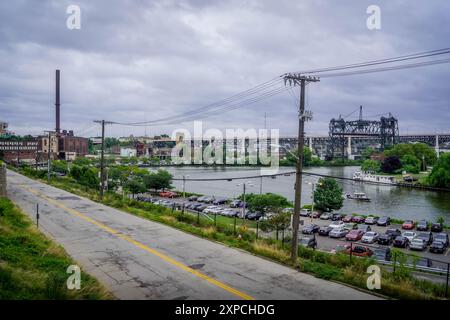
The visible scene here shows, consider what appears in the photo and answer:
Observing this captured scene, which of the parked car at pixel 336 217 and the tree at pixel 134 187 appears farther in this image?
the tree at pixel 134 187

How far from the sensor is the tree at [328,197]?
42.4 metres

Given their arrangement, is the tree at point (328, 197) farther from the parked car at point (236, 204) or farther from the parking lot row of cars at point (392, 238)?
the parking lot row of cars at point (392, 238)

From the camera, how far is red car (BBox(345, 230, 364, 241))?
28469 mm

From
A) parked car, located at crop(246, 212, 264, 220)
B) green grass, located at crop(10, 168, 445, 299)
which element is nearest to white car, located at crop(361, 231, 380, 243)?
parked car, located at crop(246, 212, 264, 220)

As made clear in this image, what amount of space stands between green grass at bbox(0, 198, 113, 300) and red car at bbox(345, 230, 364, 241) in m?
22.0

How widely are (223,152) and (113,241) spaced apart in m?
103

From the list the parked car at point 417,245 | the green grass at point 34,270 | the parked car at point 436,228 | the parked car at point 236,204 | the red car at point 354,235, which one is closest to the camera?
the green grass at point 34,270

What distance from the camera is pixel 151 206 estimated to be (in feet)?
83.5

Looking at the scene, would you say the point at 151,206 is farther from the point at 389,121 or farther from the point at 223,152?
the point at 389,121

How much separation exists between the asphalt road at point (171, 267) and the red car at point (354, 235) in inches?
641

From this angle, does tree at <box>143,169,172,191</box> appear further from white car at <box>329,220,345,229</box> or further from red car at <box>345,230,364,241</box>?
red car at <box>345,230,364,241</box>

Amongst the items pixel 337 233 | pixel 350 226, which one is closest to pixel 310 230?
pixel 337 233

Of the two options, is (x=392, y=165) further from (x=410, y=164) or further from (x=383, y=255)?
(x=383, y=255)

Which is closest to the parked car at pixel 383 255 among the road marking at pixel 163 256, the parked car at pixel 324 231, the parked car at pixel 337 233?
the parked car at pixel 337 233
